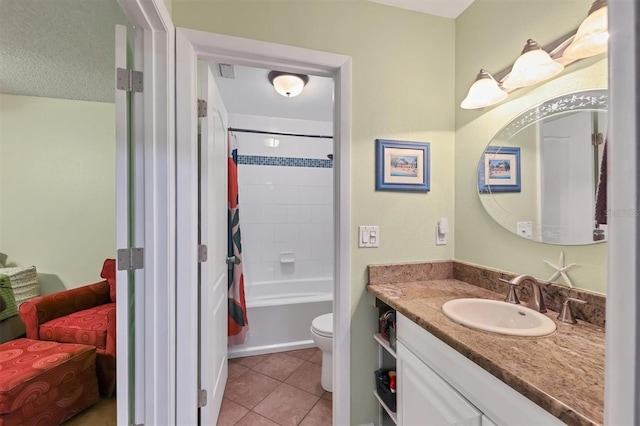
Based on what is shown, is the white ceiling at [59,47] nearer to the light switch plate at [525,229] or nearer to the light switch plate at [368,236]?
the light switch plate at [368,236]

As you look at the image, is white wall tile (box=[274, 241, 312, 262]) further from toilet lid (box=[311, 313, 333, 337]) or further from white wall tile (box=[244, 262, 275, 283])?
toilet lid (box=[311, 313, 333, 337])

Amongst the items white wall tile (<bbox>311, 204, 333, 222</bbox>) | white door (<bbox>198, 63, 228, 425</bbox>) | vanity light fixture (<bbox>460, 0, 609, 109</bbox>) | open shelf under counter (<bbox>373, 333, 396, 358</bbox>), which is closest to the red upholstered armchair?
white door (<bbox>198, 63, 228, 425</bbox>)

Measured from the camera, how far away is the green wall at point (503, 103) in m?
0.99

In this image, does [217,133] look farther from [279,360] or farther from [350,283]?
[279,360]

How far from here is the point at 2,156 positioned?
65.2 inches

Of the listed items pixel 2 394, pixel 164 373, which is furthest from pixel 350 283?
pixel 2 394

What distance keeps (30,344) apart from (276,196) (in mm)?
2122

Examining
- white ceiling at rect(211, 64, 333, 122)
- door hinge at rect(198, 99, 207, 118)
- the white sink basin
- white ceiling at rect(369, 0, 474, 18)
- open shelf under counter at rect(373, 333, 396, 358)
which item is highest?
white ceiling at rect(369, 0, 474, 18)

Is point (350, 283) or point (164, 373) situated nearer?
point (164, 373)

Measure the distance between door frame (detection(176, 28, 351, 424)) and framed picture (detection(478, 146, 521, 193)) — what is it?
0.70m

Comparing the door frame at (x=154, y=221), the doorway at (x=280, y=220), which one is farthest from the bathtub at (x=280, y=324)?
the door frame at (x=154, y=221)

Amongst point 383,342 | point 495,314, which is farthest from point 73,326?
point 495,314

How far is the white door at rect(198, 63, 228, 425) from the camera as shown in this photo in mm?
1325

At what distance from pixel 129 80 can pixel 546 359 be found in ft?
5.51
